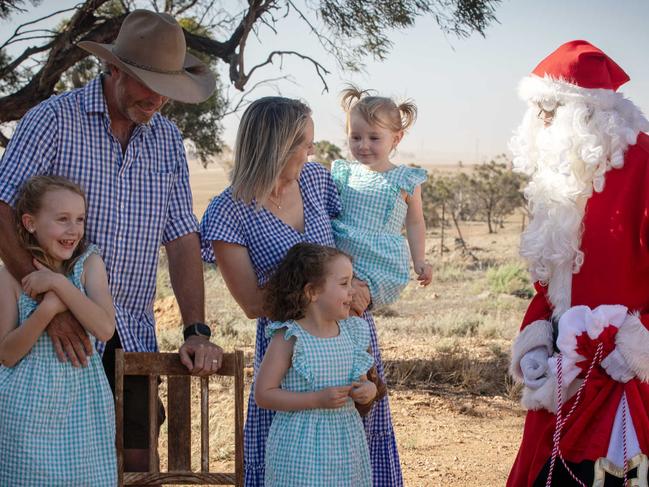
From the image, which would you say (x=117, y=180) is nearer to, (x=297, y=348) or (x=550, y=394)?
(x=297, y=348)

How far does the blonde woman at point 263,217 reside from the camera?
3510 mm

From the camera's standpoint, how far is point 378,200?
4.03 metres

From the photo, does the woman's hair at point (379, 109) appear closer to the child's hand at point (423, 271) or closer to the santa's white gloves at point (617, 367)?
the child's hand at point (423, 271)

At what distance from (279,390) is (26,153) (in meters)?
1.25

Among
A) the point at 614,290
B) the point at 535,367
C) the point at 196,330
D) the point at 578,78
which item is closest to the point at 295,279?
the point at 196,330

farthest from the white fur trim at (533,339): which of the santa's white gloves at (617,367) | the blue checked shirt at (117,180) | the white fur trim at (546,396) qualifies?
the blue checked shirt at (117,180)

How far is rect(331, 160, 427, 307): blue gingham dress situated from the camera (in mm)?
3855

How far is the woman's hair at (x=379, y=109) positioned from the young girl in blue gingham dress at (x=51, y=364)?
1460 mm

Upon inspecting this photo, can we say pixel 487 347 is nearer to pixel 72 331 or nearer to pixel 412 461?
pixel 412 461

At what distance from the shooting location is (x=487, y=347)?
8883 mm

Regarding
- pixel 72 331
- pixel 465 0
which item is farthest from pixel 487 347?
pixel 72 331

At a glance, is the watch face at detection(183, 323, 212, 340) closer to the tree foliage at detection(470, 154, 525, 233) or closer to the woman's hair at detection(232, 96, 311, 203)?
the woman's hair at detection(232, 96, 311, 203)

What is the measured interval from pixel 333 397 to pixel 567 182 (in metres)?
1.16

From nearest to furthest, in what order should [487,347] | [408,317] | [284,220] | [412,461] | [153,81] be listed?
[153,81], [284,220], [412,461], [487,347], [408,317]
